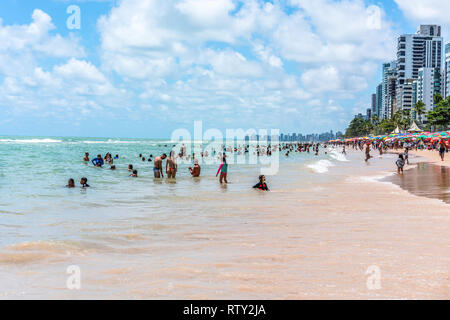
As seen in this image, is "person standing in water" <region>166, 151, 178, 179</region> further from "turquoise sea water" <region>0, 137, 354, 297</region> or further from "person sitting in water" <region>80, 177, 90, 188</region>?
"turquoise sea water" <region>0, 137, 354, 297</region>

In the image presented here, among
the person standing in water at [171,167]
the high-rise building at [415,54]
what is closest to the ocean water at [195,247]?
the person standing in water at [171,167]

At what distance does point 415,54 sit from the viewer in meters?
184

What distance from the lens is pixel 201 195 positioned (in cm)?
1485

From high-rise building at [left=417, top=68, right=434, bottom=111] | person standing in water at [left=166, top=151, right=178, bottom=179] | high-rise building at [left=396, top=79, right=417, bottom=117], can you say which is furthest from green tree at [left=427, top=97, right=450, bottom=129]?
high-rise building at [left=396, top=79, right=417, bottom=117]

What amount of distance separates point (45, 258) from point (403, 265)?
5.28 m

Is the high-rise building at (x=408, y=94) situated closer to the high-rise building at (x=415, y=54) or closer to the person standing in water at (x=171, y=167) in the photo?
the high-rise building at (x=415, y=54)

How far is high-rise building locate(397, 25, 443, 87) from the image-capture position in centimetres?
18425

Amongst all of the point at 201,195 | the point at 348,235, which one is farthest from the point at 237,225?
the point at 201,195

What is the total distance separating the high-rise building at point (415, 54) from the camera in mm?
184250

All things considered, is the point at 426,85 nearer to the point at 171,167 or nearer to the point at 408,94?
the point at 408,94

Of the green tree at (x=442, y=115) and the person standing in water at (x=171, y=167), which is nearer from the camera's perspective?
the person standing in water at (x=171, y=167)

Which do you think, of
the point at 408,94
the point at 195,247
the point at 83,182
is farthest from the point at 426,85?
the point at 195,247
